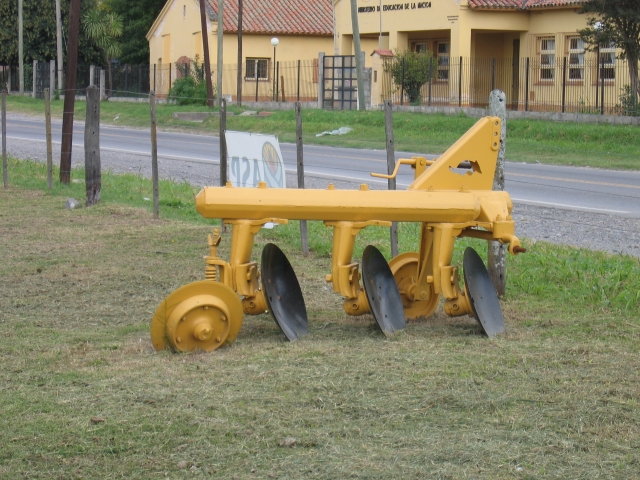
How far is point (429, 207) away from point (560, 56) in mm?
28569

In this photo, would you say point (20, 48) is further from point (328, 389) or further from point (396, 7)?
point (328, 389)

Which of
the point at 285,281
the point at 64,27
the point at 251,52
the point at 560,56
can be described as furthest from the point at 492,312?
the point at 64,27

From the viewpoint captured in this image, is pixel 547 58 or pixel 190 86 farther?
pixel 190 86

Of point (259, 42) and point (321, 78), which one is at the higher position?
point (259, 42)

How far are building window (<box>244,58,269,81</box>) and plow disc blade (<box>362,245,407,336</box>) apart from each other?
39317 mm

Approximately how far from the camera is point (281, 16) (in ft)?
153

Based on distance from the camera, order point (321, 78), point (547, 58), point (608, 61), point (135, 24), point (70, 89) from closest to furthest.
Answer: point (70, 89), point (608, 61), point (547, 58), point (321, 78), point (135, 24)

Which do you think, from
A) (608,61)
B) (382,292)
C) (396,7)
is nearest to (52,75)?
(396,7)

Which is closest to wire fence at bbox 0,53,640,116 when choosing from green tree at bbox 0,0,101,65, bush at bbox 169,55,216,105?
bush at bbox 169,55,216,105

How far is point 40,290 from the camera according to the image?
25.2 ft

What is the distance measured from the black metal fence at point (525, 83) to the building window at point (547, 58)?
36 mm

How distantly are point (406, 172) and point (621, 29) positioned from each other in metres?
11.2

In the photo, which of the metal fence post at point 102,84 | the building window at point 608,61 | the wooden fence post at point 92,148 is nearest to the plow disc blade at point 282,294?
the wooden fence post at point 92,148

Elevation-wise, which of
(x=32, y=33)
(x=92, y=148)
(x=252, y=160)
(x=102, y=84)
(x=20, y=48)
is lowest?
(x=252, y=160)
